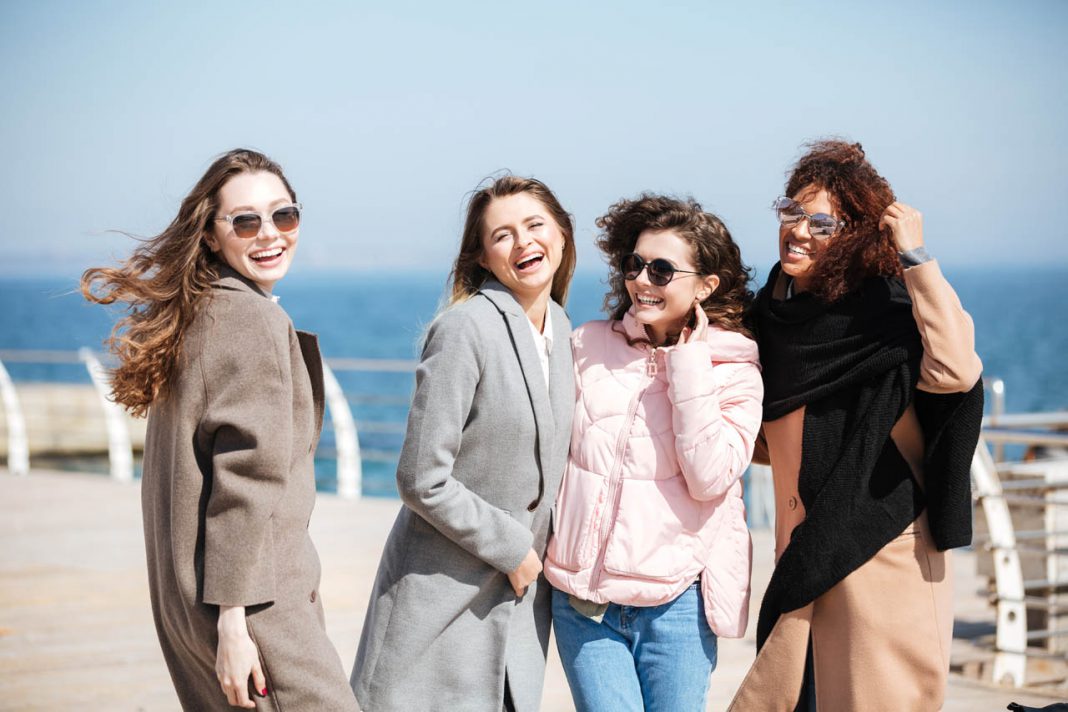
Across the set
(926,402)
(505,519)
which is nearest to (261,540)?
(505,519)

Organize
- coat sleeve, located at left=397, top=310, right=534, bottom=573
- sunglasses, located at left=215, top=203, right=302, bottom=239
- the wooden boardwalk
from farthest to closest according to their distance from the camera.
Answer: the wooden boardwalk → coat sleeve, located at left=397, top=310, right=534, bottom=573 → sunglasses, located at left=215, top=203, right=302, bottom=239

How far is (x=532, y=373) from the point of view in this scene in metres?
2.57

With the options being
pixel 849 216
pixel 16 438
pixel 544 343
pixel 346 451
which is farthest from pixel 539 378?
pixel 16 438

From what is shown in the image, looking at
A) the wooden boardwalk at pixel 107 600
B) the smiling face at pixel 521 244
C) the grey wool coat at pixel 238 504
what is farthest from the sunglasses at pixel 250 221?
the wooden boardwalk at pixel 107 600

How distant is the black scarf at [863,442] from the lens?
2.44 metres

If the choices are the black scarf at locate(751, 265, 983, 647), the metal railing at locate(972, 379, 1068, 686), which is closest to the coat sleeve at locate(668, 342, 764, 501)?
the black scarf at locate(751, 265, 983, 647)

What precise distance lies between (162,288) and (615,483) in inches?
40.0

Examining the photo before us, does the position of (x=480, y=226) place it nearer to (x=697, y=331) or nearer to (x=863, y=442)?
(x=697, y=331)

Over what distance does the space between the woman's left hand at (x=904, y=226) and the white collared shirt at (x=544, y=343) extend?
0.76 metres

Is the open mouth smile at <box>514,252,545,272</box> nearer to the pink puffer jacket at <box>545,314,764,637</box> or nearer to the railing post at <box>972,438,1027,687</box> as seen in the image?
the pink puffer jacket at <box>545,314,764,637</box>

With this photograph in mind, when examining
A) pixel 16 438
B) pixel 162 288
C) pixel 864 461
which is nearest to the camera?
pixel 162 288

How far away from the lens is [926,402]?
2.48 metres

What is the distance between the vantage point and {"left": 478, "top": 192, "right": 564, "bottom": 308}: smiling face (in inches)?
104

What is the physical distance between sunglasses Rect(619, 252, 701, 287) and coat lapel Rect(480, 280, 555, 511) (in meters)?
0.25
